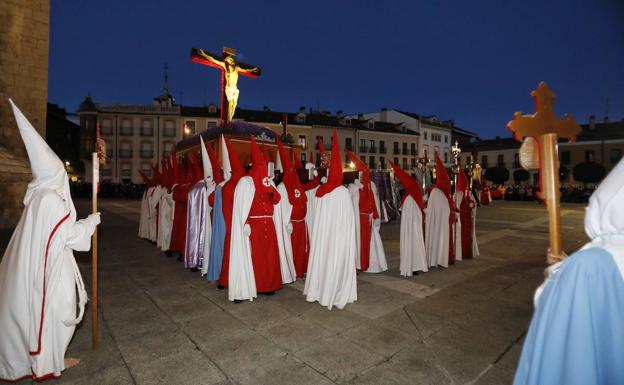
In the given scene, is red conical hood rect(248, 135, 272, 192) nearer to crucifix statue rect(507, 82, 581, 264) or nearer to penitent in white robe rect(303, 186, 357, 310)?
penitent in white robe rect(303, 186, 357, 310)

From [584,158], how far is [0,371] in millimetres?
58656

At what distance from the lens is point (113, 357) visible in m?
3.15

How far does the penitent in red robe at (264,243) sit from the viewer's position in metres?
4.94

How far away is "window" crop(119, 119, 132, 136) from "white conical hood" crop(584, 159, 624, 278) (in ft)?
159

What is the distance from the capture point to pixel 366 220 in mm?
6832

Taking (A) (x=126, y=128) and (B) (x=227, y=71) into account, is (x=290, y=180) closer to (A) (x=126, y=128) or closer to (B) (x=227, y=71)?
(B) (x=227, y=71)

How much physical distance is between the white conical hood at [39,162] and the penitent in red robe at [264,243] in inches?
98.0

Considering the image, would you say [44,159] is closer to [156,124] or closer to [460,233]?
[460,233]

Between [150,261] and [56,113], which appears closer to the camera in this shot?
[150,261]

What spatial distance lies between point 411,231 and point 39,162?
5.80 meters

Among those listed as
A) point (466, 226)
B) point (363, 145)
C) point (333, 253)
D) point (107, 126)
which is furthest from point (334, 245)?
point (107, 126)

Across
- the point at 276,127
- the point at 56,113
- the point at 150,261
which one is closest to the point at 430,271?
→ the point at 150,261

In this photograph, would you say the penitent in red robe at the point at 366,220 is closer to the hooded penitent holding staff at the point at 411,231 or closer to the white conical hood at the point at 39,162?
the hooded penitent holding staff at the point at 411,231

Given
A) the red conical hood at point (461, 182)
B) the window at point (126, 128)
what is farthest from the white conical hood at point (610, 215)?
the window at point (126, 128)
